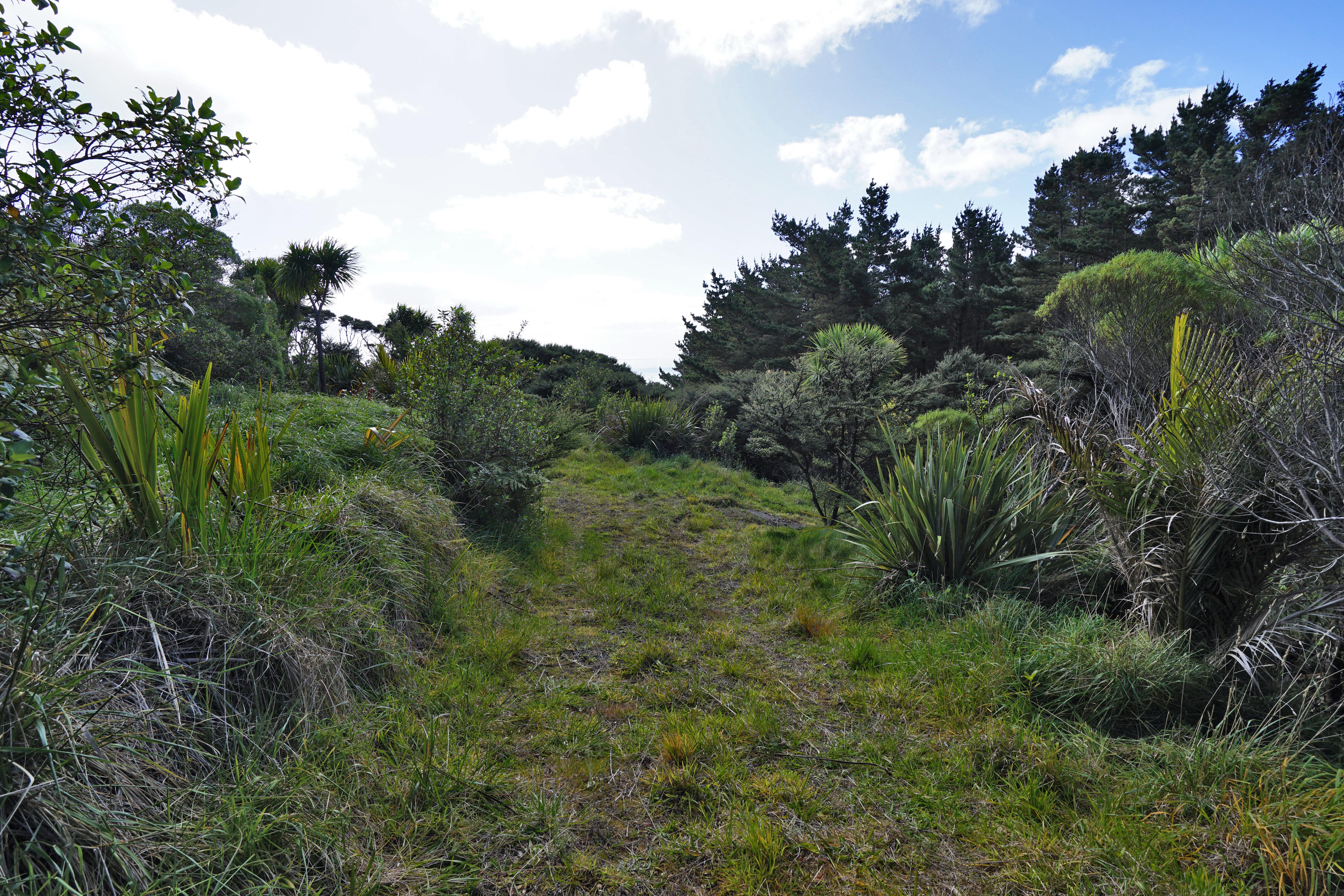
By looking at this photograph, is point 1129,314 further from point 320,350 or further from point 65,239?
point 320,350

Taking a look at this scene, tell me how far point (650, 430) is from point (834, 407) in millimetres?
6411

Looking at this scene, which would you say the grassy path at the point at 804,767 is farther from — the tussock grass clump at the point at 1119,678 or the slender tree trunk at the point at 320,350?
the slender tree trunk at the point at 320,350

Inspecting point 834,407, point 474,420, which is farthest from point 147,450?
point 834,407

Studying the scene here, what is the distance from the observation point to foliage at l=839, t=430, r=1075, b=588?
3.94m

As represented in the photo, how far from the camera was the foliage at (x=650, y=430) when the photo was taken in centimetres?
1292

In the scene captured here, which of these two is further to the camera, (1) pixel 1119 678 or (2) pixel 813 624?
(2) pixel 813 624

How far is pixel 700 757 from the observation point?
2.40 m

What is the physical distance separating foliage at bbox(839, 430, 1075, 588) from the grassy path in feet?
1.65

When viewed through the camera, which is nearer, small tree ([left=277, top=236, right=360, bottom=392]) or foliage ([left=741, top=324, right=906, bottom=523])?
foliage ([left=741, top=324, right=906, bottom=523])

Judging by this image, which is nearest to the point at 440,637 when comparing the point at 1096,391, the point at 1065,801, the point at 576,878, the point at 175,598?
the point at 175,598

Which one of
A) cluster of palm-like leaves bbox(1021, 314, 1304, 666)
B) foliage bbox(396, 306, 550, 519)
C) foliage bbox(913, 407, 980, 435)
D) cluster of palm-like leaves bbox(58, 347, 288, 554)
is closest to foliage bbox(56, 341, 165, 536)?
cluster of palm-like leaves bbox(58, 347, 288, 554)

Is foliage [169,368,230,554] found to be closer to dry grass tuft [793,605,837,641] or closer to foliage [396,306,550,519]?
foliage [396,306,550,519]

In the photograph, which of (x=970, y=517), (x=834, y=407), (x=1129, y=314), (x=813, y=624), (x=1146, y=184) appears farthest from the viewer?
(x=1146, y=184)

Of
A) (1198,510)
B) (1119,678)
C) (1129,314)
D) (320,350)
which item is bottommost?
(1119,678)
